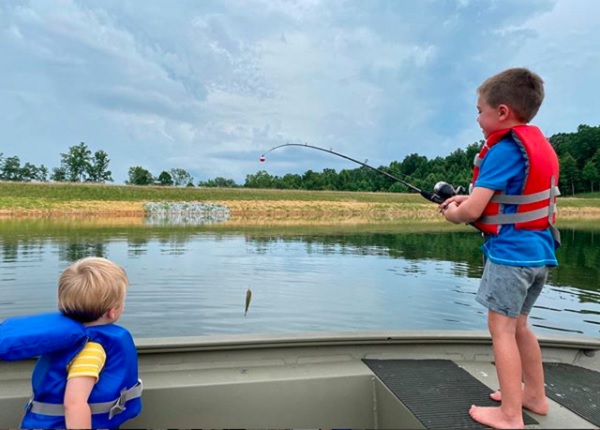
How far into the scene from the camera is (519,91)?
2.16 metres

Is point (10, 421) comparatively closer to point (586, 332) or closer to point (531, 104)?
point (531, 104)

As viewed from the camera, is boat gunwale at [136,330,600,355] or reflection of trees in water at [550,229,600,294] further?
reflection of trees in water at [550,229,600,294]

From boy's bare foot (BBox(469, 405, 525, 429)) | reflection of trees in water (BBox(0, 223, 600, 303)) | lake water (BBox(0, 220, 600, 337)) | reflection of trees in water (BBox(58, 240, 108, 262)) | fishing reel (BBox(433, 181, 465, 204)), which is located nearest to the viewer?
boy's bare foot (BBox(469, 405, 525, 429))

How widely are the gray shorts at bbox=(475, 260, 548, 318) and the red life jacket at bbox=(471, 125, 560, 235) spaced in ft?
0.60

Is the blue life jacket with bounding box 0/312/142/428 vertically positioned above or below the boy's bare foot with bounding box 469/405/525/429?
above

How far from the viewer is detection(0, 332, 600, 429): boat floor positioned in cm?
229

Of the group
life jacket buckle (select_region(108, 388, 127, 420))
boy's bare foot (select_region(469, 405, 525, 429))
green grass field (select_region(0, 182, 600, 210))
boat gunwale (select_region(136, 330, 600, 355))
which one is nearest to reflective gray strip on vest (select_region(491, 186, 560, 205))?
boy's bare foot (select_region(469, 405, 525, 429))

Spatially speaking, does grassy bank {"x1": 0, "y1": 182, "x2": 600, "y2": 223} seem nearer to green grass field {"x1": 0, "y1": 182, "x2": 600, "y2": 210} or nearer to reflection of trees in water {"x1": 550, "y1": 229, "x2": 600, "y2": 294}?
green grass field {"x1": 0, "y1": 182, "x2": 600, "y2": 210}

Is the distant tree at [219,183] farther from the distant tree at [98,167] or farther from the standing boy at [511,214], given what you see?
the standing boy at [511,214]

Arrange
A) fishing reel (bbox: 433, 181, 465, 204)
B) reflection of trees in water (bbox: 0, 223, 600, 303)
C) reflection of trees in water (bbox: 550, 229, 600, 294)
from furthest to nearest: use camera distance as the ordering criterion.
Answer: reflection of trees in water (bbox: 0, 223, 600, 303), reflection of trees in water (bbox: 550, 229, 600, 294), fishing reel (bbox: 433, 181, 465, 204)

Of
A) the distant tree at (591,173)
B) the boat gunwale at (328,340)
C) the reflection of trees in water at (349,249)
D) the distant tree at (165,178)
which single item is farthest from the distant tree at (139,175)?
the boat gunwale at (328,340)

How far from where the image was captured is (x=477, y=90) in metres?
2.34

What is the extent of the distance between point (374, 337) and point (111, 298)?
1.66m

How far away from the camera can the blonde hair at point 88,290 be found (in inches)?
72.2
